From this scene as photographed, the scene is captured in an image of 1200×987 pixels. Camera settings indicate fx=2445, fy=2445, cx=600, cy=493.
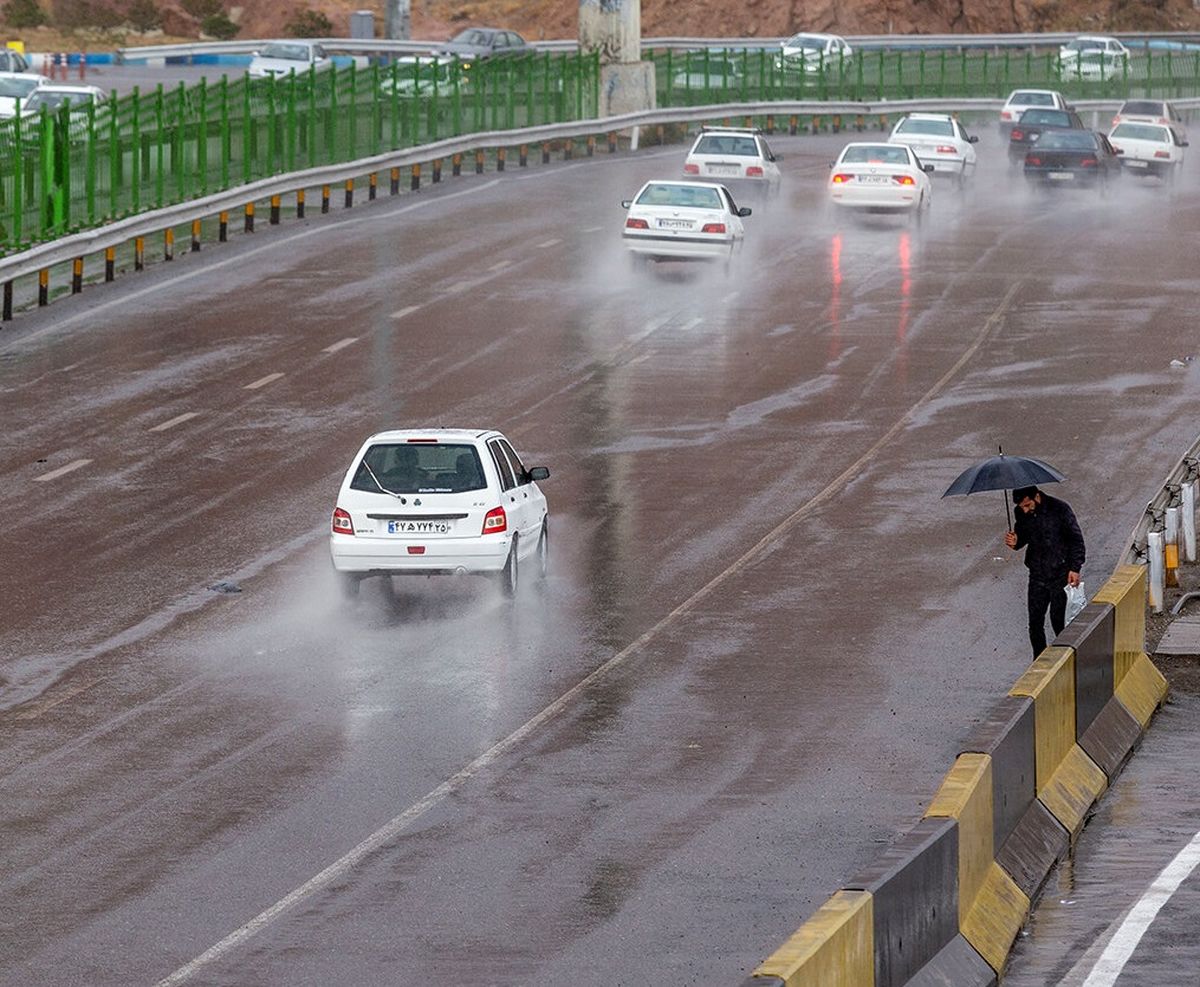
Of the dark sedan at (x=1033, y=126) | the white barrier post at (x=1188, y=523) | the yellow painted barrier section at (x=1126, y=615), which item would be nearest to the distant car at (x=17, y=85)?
the dark sedan at (x=1033, y=126)

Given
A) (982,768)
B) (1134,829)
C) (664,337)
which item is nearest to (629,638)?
(1134,829)

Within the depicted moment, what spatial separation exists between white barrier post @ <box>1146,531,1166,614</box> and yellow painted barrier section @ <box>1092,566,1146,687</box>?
108 inches

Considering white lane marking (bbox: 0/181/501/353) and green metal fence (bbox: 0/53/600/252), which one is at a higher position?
green metal fence (bbox: 0/53/600/252)

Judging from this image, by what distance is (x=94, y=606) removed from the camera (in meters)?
20.0

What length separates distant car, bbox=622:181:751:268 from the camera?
1564 inches

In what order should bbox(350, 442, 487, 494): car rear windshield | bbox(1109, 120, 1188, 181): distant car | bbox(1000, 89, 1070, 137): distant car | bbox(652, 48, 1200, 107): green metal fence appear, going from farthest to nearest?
bbox(1000, 89, 1070, 137): distant car < bbox(652, 48, 1200, 107): green metal fence < bbox(1109, 120, 1188, 181): distant car < bbox(350, 442, 487, 494): car rear windshield

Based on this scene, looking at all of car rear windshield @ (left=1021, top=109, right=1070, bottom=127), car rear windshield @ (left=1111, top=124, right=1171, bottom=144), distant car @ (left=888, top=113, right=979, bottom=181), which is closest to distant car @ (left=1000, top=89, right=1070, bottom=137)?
car rear windshield @ (left=1021, top=109, right=1070, bottom=127)

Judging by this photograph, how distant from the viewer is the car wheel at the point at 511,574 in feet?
66.3

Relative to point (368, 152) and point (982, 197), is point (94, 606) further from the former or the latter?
point (982, 197)

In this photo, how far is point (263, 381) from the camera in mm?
30688

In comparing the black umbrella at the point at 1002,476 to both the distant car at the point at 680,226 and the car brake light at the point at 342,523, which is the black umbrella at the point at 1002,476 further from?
the distant car at the point at 680,226

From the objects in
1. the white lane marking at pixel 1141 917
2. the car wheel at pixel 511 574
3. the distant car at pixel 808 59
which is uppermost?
the distant car at pixel 808 59

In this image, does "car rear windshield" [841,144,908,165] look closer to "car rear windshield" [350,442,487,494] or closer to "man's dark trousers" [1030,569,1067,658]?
"car rear windshield" [350,442,487,494]

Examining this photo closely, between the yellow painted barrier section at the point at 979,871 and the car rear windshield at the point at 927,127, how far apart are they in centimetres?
4592
